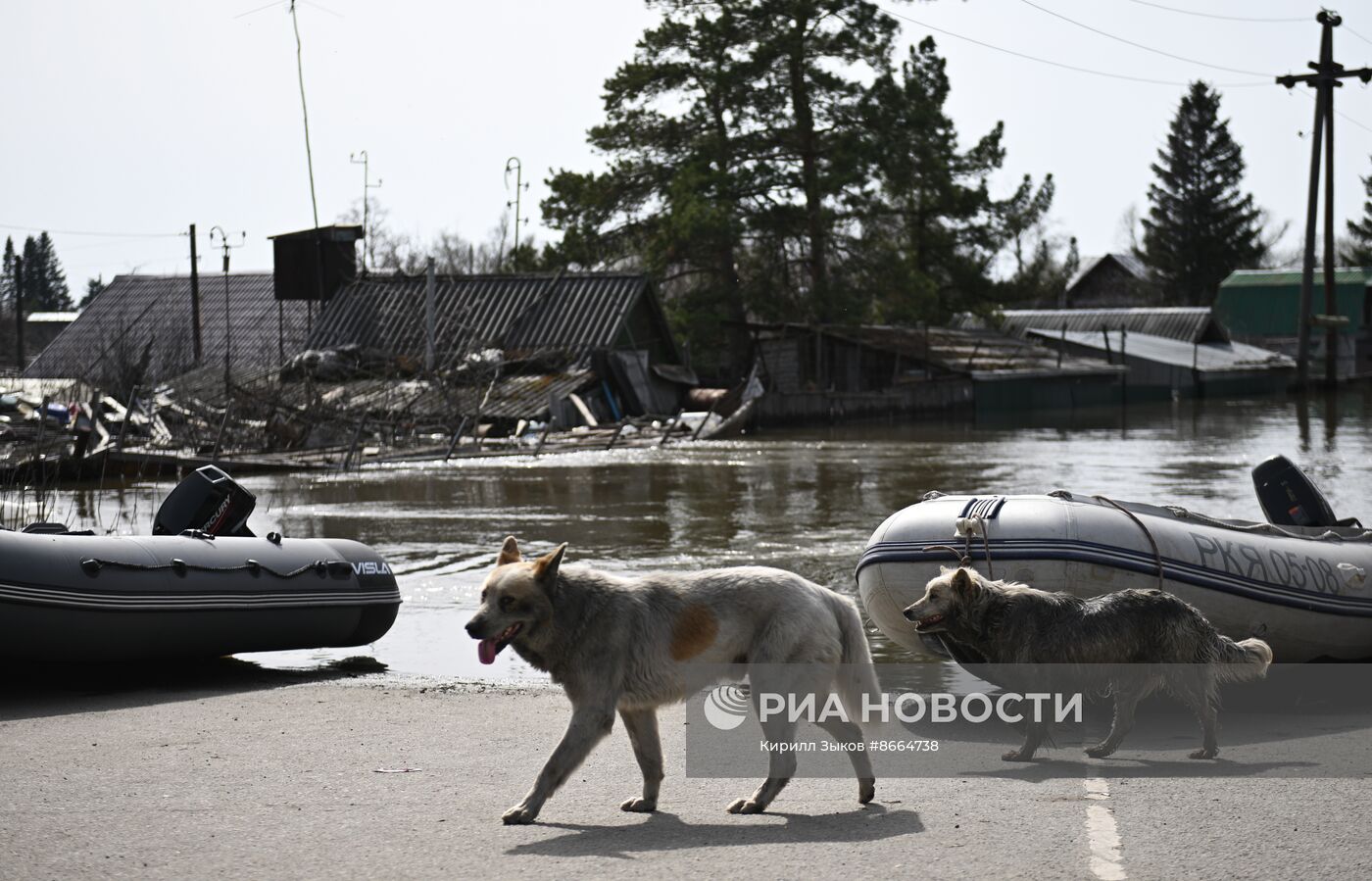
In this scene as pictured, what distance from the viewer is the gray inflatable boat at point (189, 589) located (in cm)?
942

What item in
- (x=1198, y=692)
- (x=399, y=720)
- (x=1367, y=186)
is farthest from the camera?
(x=1367, y=186)

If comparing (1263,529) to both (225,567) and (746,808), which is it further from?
(225,567)

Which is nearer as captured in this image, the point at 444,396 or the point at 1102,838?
the point at 1102,838

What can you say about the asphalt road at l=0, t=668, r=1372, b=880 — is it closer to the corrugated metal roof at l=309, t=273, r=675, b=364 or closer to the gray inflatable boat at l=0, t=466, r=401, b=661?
the gray inflatable boat at l=0, t=466, r=401, b=661

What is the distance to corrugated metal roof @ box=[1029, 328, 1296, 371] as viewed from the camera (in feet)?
213

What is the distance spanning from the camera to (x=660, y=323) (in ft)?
154

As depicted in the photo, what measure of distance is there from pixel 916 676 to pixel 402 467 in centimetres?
2013

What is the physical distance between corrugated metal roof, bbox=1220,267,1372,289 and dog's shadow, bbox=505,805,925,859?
259 ft

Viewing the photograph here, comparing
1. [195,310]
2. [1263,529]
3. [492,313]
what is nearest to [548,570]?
[1263,529]

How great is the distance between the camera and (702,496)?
987 inches

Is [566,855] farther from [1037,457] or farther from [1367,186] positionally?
[1367,186]

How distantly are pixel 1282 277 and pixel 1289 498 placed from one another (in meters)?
75.7

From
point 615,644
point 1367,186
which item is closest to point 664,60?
point 615,644

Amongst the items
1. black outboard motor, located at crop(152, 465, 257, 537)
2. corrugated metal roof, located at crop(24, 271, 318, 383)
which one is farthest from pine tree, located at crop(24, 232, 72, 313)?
black outboard motor, located at crop(152, 465, 257, 537)
